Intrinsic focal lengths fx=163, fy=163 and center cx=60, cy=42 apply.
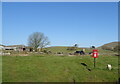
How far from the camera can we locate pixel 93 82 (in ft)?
42.9

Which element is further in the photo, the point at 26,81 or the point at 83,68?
the point at 83,68

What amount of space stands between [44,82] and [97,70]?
5.69m

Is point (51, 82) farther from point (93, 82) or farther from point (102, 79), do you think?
point (102, 79)

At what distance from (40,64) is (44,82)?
4.32 m

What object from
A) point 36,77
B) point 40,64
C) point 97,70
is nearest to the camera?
point 36,77

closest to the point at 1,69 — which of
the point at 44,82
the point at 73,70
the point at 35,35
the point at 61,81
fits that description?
the point at 44,82

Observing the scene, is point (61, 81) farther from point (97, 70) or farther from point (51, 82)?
point (97, 70)

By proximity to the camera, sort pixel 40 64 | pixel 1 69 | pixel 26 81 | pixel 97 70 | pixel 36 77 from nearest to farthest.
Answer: pixel 26 81
pixel 36 77
pixel 1 69
pixel 97 70
pixel 40 64

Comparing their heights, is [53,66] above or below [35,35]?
below

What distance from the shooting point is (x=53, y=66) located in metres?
16.0

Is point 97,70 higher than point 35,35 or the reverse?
the reverse

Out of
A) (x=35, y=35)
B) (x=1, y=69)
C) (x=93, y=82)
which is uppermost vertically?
(x=35, y=35)

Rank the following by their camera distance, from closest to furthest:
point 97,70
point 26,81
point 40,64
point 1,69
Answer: point 26,81 < point 1,69 < point 97,70 < point 40,64

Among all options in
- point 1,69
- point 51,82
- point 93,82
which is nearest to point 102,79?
point 93,82
